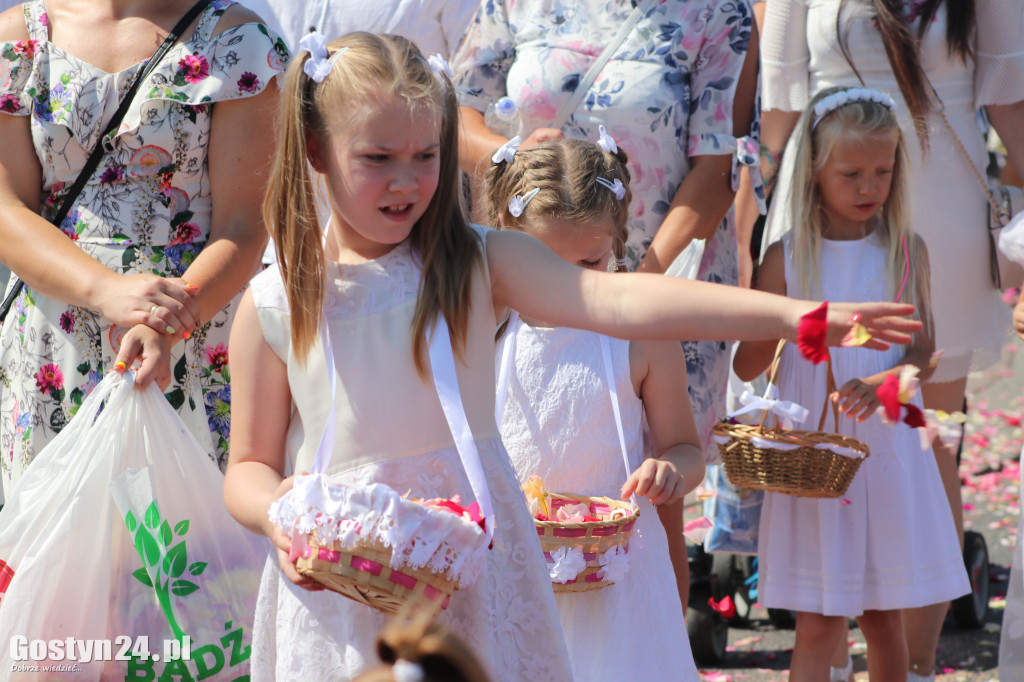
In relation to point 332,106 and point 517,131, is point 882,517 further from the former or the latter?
point 332,106

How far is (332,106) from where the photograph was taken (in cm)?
229

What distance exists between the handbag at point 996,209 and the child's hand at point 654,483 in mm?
2074

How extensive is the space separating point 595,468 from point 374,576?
1.33 m

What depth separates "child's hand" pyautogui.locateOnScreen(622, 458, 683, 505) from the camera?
2868 mm

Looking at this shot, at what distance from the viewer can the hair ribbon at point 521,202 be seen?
10.6 ft

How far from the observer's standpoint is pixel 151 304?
276 cm

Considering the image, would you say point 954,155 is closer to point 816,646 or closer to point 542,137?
point 542,137

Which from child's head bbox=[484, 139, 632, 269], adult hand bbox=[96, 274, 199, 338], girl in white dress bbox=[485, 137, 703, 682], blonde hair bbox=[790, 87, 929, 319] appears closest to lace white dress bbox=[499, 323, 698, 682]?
girl in white dress bbox=[485, 137, 703, 682]

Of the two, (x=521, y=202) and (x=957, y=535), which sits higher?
(x=521, y=202)

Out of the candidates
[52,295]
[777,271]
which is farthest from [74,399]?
[777,271]

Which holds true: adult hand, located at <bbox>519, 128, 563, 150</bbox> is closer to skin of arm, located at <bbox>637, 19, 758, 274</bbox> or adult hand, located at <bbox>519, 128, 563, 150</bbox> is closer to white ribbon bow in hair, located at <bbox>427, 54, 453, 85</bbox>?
skin of arm, located at <bbox>637, 19, 758, 274</bbox>

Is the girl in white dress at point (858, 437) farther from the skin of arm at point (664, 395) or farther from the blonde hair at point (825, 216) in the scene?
the skin of arm at point (664, 395)

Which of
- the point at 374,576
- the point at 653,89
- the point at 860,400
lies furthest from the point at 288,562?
the point at 653,89

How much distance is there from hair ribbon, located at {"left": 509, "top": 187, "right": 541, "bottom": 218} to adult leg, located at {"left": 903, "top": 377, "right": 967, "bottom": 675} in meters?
1.86
